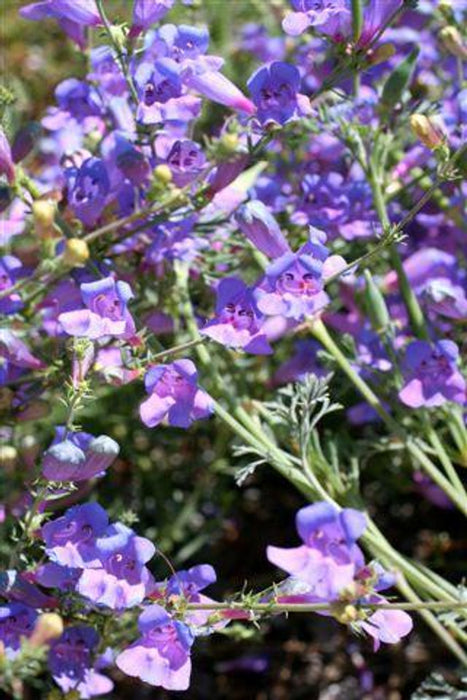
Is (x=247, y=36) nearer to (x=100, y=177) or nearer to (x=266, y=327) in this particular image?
(x=266, y=327)

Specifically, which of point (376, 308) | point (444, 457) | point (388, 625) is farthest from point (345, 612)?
point (376, 308)

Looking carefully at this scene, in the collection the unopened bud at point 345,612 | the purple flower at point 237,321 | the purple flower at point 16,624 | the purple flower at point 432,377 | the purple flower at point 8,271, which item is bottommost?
the purple flower at point 16,624

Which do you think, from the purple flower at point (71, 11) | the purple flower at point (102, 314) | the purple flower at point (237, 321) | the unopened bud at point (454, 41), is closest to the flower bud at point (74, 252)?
the purple flower at point (102, 314)

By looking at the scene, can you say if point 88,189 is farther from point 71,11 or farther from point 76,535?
point 76,535

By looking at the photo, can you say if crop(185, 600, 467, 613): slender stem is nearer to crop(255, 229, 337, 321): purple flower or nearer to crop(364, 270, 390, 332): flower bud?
crop(255, 229, 337, 321): purple flower

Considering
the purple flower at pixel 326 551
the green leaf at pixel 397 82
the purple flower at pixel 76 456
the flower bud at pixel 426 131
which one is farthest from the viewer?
the green leaf at pixel 397 82

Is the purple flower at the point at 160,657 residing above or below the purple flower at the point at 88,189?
below

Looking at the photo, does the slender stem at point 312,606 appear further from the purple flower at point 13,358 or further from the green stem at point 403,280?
the green stem at point 403,280
